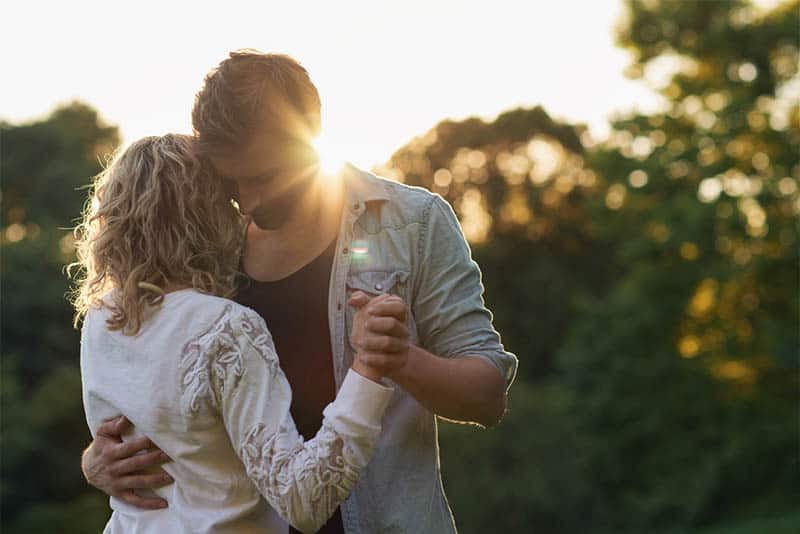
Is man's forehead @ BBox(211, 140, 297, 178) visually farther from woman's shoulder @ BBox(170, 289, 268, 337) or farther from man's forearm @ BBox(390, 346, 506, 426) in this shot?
man's forearm @ BBox(390, 346, 506, 426)

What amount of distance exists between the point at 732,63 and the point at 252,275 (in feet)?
68.0

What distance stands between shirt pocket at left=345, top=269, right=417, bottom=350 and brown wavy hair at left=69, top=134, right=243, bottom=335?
35cm

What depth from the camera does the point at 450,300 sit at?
10.1 ft

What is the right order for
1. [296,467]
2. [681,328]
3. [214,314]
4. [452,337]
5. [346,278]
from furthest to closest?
[681,328] → [346,278] → [452,337] → [214,314] → [296,467]

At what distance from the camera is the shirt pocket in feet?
10.2

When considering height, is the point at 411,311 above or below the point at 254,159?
below

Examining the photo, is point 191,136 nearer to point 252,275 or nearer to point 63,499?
point 252,275

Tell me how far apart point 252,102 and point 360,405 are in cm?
90

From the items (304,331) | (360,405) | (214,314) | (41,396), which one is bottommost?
(41,396)

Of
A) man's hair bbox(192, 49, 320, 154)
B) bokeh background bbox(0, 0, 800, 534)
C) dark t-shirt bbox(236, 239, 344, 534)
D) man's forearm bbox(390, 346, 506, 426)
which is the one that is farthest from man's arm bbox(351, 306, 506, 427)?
bokeh background bbox(0, 0, 800, 534)

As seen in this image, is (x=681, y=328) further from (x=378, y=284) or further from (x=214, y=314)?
(x=214, y=314)

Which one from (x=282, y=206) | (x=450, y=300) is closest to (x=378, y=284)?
(x=450, y=300)

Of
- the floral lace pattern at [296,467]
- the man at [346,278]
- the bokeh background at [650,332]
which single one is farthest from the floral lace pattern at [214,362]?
the bokeh background at [650,332]

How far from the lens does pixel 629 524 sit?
89.1ft
